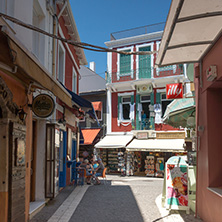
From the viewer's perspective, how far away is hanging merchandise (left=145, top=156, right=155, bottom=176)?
699 inches

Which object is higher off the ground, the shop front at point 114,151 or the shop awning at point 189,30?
the shop awning at point 189,30

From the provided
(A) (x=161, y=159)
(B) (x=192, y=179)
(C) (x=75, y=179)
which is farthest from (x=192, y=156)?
(A) (x=161, y=159)

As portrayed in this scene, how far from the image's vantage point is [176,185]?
704cm

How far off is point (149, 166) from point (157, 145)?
67.8 inches

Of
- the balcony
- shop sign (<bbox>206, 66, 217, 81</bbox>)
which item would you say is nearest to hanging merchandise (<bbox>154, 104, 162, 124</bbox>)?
the balcony

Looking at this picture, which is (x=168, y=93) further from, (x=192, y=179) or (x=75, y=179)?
(x=75, y=179)

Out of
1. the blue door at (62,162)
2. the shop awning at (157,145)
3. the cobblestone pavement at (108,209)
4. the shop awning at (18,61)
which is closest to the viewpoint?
the shop awning at (18,61)

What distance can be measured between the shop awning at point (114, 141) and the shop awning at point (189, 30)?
11.8 m

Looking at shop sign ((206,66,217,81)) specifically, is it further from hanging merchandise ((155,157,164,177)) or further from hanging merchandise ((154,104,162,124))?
hanging merchandise ((154,104,162,124))

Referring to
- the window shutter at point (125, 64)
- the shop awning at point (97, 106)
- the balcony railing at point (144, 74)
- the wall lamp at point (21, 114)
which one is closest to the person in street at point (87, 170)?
the wall lamp at point (21, 114)

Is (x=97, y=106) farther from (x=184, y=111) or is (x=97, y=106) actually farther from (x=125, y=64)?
(x=184, y=111)

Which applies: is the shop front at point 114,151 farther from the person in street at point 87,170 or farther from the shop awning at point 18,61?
the shop awning at point 18,61

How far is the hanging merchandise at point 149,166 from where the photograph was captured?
1775 cm

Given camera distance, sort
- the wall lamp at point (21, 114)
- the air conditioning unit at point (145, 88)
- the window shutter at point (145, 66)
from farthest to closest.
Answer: the window shutter at point (145, 66)
the air conditioning unit at point (145, 88)
the wall lamp at point (21, 114)
